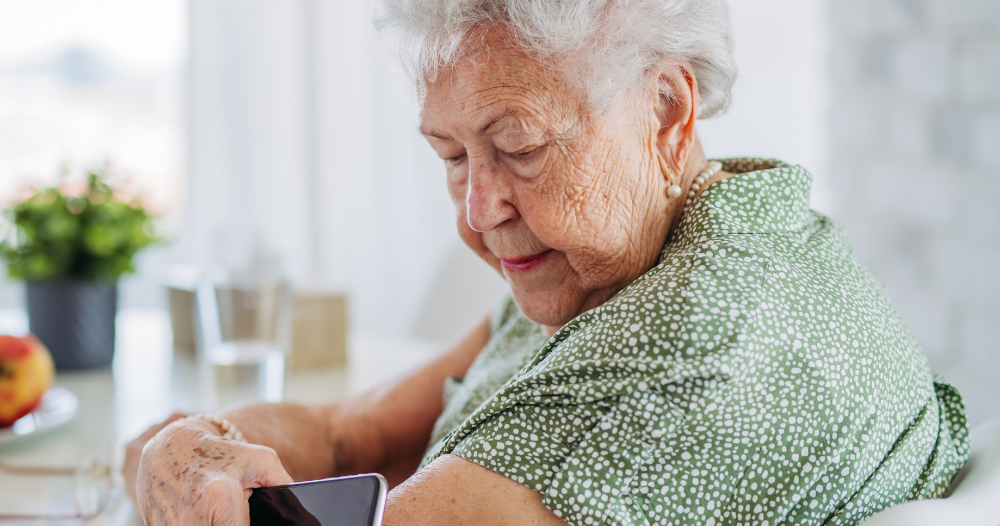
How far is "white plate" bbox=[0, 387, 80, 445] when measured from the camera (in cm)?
129

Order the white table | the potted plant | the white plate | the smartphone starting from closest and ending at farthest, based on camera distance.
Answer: the smartphone < the white table < the white plate < the potted plant

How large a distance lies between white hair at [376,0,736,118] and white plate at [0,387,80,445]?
0.94 meters

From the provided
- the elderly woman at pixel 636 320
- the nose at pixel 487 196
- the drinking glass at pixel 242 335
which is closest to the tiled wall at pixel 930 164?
the elderly woman at pixel 636 320

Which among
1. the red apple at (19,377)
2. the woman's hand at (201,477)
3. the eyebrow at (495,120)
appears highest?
the eyebrow at (495,120)

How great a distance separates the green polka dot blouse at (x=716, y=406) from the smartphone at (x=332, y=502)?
0.10 meters

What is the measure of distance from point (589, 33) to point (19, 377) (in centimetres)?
113

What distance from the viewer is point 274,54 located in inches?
119

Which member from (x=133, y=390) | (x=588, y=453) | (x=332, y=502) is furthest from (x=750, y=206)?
(x=133, y=390)

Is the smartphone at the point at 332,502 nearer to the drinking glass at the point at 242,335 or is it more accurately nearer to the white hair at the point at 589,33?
the white hair at the point at 589,33

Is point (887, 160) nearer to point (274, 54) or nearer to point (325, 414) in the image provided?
point (325, 414)

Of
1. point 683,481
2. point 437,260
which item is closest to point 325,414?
point 683,481

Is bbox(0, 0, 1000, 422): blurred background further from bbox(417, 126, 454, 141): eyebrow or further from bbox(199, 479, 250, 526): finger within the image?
bbox(199, 479, 250, 526): finger

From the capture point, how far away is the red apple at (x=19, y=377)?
4.35ft

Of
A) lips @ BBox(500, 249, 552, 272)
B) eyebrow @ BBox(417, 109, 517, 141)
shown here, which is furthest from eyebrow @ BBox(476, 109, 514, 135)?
lips @ BBox(500, 249, 552, 272)
